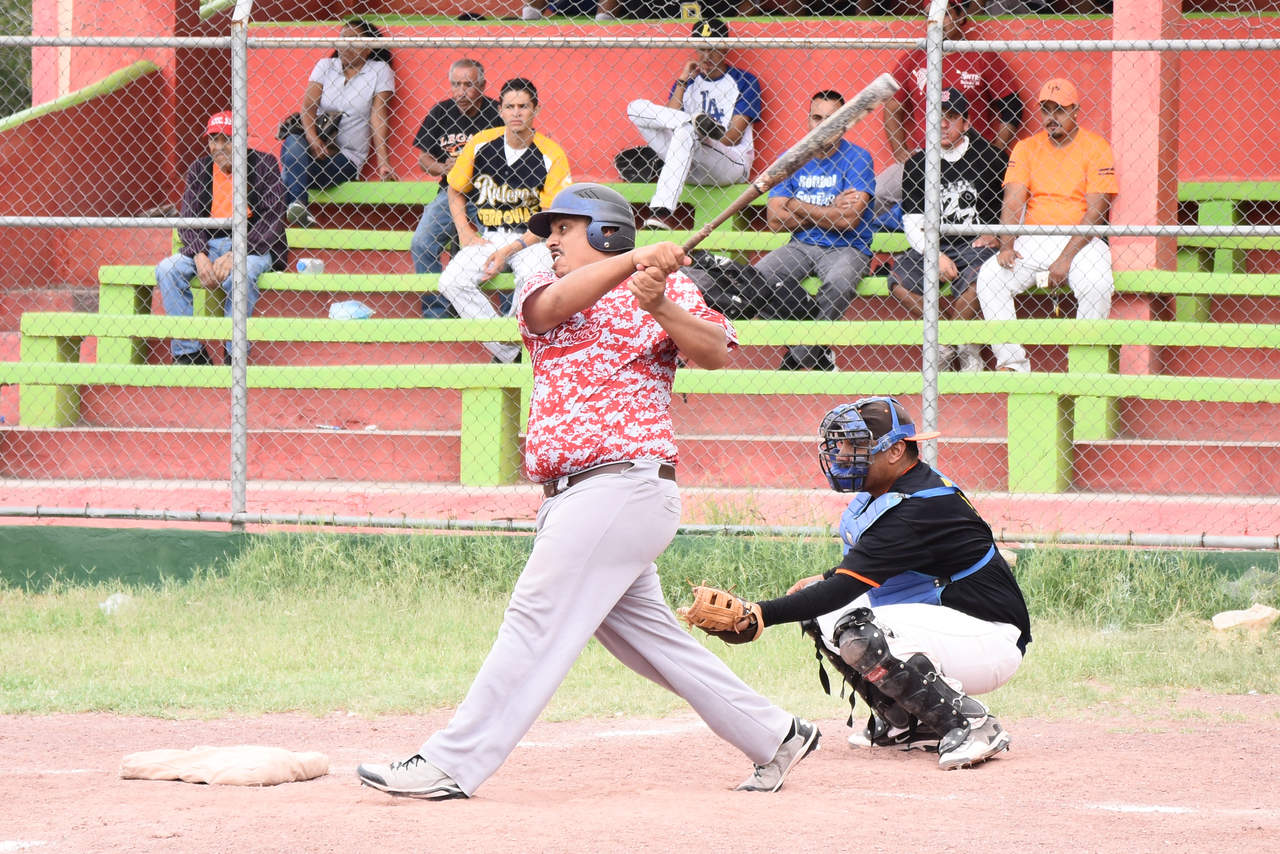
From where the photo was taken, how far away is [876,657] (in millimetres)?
5098

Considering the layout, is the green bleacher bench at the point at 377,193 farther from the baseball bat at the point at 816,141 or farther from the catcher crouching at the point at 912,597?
the baseball bat at the point at 816,141

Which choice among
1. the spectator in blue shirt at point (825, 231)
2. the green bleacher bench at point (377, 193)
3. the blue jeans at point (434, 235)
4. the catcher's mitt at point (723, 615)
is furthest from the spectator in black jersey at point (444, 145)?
the catcher's mitt at point (723, 615)

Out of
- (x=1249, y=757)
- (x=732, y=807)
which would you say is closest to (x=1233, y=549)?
(x=1249, y=757)

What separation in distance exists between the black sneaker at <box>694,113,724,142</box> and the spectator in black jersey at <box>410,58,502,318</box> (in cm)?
151

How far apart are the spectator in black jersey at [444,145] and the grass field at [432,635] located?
2.53 m

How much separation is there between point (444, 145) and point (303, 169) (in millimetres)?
1223

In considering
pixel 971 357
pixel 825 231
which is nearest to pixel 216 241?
pixel 825 231

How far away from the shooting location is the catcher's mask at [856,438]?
5.09 metres

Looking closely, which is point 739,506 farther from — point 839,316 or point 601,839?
point 601,839

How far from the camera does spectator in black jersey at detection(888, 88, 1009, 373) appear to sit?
9523mm

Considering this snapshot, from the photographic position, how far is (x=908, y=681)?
5.10 meters

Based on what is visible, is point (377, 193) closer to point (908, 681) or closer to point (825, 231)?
point (825, 231)

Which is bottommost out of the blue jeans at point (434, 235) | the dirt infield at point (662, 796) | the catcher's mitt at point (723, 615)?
the dirt infield at point (662, 796)

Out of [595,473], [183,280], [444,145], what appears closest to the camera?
[595,473]
